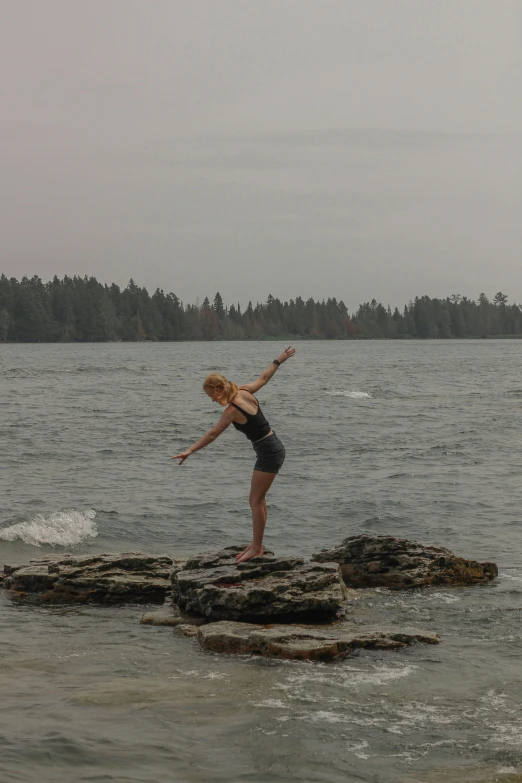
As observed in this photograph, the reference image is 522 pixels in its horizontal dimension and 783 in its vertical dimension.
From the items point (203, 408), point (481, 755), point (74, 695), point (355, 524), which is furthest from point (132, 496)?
point (203, 408)

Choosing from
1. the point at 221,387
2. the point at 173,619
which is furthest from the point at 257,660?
the point at 221,387

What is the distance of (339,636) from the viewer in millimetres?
10328

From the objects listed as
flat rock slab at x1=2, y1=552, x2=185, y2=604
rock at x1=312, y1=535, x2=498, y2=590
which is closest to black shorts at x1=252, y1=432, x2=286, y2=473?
flat rock slab at x1=2, y1=552, x2=185, y2=604

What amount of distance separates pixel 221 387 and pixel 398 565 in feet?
13.6

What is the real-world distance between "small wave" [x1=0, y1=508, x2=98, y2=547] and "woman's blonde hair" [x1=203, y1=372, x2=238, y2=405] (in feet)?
25.2

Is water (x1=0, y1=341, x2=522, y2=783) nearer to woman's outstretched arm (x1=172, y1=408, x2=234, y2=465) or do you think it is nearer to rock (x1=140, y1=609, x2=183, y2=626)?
rock (x1=140, y1=609, x2=183, y2=626)

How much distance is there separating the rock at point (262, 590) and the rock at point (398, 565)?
1.63 m

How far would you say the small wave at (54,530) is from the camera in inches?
698

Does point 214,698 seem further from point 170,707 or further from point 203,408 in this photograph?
point 203,408

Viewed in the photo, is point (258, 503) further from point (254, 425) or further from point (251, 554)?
point (254, 425)

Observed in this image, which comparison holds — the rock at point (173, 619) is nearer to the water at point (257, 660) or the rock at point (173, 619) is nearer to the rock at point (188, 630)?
the rock at point (188, 630)

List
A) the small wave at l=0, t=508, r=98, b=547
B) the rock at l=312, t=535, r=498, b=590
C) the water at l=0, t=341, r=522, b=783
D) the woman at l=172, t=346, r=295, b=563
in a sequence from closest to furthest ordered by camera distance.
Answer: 1. the water at l=0, t=341, r=522, b=783
2. the woman at l=172, t=346, r=295, b=563
3. the rock at l=312, t=535, r=498, b=590
4. the small wave at l=0, t=508, r=98, b=547

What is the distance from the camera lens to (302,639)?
33.5 feet

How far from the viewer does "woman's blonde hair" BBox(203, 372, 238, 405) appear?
36.4 ft
